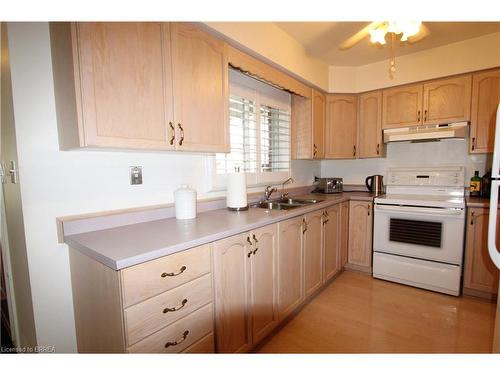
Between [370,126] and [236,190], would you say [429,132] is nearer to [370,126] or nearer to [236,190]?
[370,126]

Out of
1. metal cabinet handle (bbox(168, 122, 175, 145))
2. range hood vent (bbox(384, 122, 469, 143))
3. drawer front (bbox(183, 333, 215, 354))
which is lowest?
drawer front (bbox(183, 333, 215, 354))

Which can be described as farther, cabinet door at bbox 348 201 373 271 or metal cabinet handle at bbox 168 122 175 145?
cabinet door at bbox 348 201 373 271

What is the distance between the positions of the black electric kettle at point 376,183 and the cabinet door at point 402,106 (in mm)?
602

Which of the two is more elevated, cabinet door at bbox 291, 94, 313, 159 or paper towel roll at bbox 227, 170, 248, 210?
cabinet door at bbox 291, 94, 313, 159

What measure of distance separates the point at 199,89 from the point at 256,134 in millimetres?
942

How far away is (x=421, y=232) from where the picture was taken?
229cm

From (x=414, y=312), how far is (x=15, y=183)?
284cm

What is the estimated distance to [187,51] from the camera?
53.1 inches

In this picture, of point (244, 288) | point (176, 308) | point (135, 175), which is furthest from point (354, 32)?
point (176, 308)

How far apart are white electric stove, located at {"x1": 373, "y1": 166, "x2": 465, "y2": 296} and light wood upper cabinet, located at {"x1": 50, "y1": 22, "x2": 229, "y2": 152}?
6.67 feet

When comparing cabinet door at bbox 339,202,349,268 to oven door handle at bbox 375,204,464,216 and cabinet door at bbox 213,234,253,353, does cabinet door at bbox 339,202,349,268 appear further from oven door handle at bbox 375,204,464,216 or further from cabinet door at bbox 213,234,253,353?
cabinet door at bbox 213,234,253,353

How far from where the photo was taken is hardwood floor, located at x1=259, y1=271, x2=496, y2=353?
5.25ft

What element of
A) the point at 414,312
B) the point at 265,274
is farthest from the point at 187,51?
the point at 414,312

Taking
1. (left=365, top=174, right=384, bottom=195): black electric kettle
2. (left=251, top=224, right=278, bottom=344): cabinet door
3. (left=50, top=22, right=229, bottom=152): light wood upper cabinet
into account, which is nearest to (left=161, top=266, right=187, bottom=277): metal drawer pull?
(left=251, top=224, right=278, bottom=344): cabinet door
